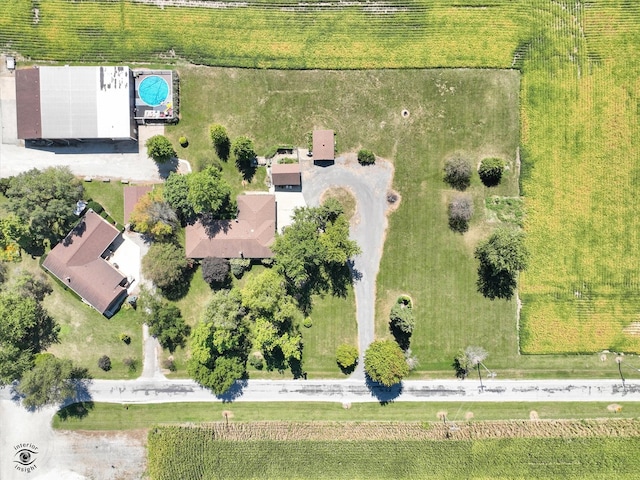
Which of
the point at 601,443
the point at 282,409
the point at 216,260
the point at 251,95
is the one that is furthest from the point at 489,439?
the point at 251,95

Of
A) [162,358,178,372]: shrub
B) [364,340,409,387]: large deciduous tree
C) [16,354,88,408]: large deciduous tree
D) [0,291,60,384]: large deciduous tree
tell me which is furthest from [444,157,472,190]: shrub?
[0,291,60,384]: large deciduous tree

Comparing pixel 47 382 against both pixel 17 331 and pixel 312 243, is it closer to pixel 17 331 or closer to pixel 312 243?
pixel 17 331

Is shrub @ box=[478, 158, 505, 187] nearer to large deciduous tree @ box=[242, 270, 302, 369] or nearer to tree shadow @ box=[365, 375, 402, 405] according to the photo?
tree shadow @ box=[365, 375, 402, 405]

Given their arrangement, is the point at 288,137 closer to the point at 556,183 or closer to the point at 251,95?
the point at 251,95

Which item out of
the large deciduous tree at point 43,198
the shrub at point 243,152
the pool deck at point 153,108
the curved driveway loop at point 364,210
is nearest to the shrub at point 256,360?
the curved driveway loop at point 364,210

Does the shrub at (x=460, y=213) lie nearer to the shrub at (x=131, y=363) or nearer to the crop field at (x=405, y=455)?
the crop field at (x=405, y=455)
